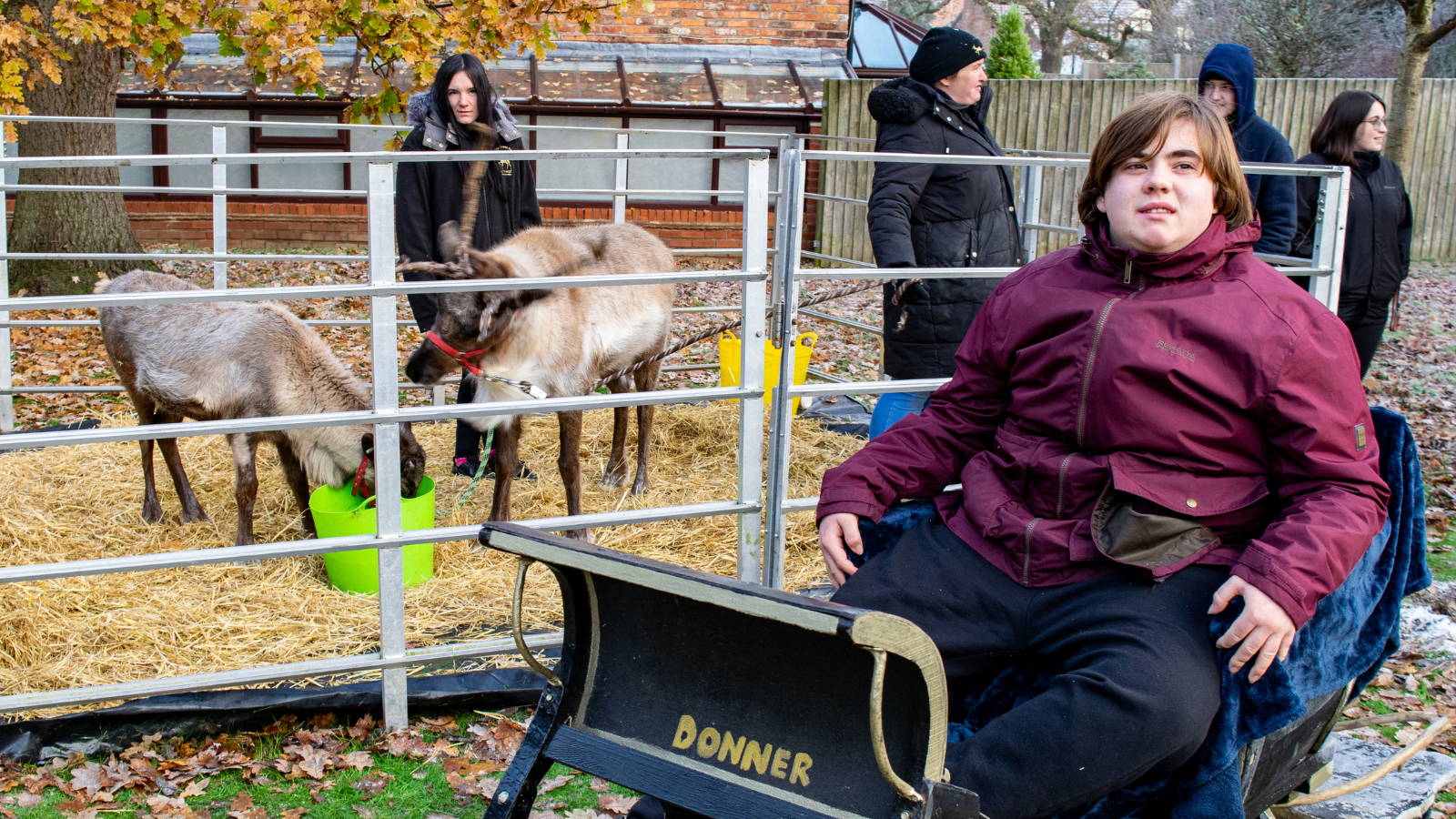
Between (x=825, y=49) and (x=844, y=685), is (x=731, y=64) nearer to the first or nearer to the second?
(x=825, y=49)

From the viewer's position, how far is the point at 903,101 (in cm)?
433

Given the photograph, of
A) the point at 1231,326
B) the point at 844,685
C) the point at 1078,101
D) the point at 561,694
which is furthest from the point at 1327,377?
the point at 1078,101

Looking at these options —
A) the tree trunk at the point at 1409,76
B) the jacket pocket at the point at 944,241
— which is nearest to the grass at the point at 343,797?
the jacket pocket at the point at 944,241

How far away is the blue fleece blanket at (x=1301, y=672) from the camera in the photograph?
191cm

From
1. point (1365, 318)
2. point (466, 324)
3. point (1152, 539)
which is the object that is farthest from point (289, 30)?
point (1152, 539)

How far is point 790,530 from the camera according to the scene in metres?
4.83

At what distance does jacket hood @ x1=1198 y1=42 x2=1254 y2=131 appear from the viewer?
4.66 meters

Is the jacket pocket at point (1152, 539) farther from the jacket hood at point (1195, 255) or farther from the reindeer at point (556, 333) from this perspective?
the reindeer at point (556, 333)

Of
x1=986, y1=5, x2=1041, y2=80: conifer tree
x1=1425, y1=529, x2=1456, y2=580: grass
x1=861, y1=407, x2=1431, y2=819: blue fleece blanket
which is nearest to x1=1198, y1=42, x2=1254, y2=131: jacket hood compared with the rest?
x1=1425, y1=529, x2=1456, y2=580: grass

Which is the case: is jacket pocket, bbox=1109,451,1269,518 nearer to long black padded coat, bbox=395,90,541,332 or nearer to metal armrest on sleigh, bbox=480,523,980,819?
metal armrest on sleigh, bbox=480,523,980,819

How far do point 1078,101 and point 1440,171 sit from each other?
482 centimetres

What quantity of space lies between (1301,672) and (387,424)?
2.34 metres

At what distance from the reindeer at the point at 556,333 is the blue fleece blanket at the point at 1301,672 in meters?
2.63

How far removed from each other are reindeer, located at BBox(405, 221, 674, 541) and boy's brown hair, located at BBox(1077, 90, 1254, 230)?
2.28m
